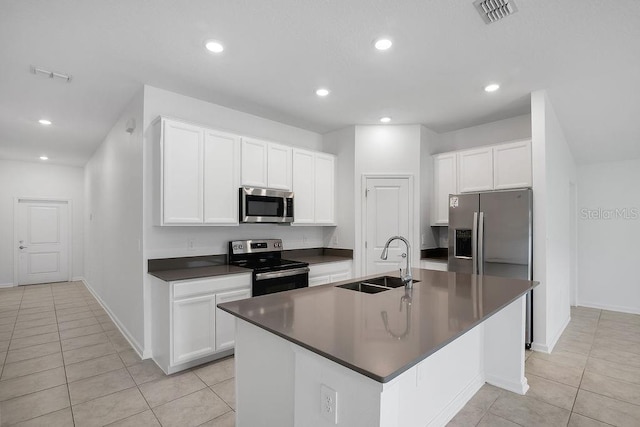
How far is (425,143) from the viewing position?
181 inches

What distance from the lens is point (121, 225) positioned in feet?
13.0

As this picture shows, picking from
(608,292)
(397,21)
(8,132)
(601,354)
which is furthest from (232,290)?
(608,292)

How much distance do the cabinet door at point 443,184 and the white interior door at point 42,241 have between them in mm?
8244

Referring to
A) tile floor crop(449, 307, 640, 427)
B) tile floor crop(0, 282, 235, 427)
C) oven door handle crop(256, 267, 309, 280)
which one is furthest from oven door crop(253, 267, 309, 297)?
tile floor crop(449, 307, 640, 427)

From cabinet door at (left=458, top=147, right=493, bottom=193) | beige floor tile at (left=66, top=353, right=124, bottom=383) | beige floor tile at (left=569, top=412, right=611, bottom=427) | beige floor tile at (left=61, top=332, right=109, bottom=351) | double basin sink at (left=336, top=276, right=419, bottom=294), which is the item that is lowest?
beige floor tile at (left=61, top=332, right=109, bottom=351)

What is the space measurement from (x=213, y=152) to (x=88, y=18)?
1.43 m

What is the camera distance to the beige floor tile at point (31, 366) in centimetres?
293

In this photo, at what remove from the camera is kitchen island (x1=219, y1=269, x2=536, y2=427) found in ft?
3.79

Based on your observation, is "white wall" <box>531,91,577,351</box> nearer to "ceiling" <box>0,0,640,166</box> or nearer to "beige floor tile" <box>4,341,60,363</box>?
"ceiling" <box>0,0,640,166</box>

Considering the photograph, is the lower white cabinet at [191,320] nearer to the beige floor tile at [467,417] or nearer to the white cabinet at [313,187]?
the white cabinet at [313,187]

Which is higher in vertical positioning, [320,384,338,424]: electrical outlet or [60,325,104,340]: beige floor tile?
[320,384,338,424]: electrical outlet

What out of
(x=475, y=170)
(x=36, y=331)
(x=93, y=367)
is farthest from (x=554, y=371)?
(x=36, y=331)

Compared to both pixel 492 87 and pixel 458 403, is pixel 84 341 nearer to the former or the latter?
pixel 458 403

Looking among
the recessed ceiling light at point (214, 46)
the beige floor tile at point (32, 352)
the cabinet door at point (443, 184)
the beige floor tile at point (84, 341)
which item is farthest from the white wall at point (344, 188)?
the beige floor tile at point (32, 352)
